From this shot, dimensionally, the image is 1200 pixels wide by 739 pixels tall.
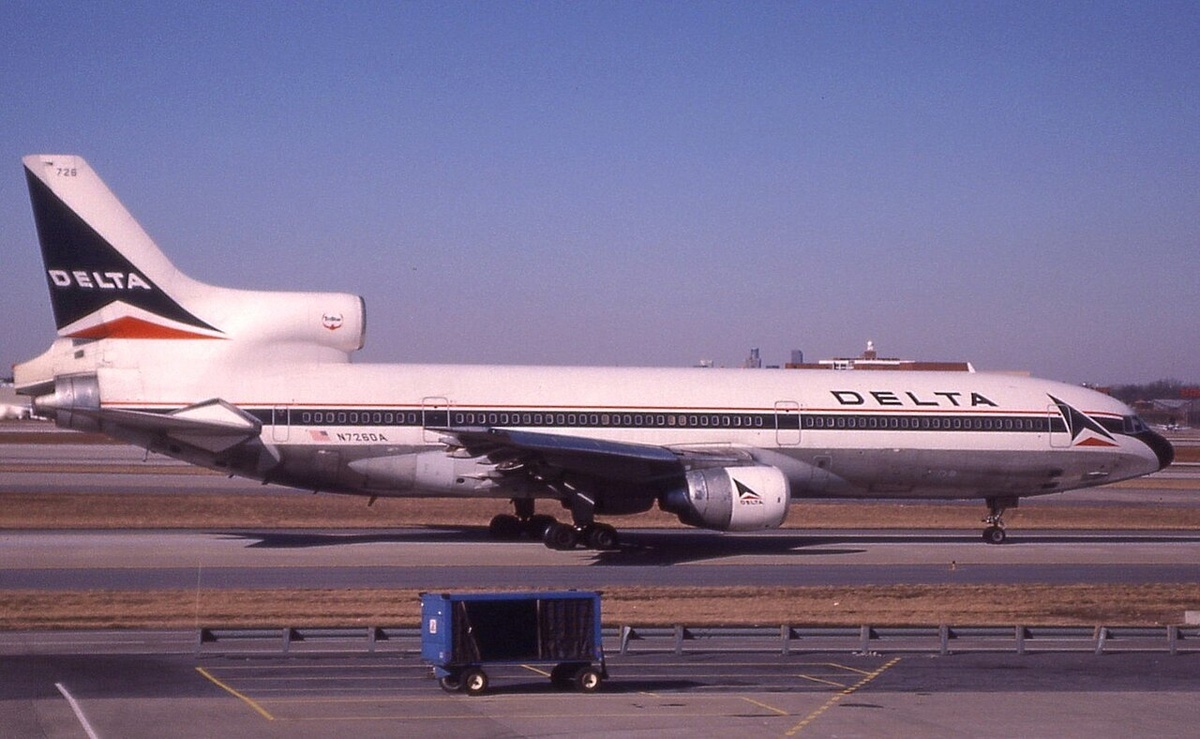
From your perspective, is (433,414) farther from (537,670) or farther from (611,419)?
(537,670)

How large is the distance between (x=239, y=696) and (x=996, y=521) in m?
23.6

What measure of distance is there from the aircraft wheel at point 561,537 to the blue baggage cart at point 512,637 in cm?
1389

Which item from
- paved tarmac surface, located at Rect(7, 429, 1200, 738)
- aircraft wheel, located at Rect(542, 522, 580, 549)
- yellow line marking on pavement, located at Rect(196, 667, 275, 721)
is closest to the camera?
paved tarmac surface, located at Rect(7, 429, 1200, 738)

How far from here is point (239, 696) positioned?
1447cm

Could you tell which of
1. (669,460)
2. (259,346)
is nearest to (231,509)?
(259,346)

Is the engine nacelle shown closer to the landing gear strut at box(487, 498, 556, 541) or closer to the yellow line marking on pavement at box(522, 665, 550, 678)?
the landing gear strut at box(487, 498, 556, 541)

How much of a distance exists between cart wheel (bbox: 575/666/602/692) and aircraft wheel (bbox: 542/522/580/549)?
14248mm

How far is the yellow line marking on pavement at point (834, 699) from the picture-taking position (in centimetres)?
1302

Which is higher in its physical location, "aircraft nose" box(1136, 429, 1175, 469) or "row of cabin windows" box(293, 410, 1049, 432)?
"row of cabin windows" box(293, 410, 1049, 432)

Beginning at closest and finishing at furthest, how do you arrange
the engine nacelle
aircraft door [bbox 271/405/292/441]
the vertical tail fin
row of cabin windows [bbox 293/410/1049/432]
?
the engine nacelle, the vertical tail fin, aircraft door [bbox 271/405/292/441], row of cabin windows [bbox 293/410/1049/432]

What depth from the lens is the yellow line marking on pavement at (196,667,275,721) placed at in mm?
13445

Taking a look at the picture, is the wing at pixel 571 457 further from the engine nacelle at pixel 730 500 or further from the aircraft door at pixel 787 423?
the aircraft door at pixel 787 423

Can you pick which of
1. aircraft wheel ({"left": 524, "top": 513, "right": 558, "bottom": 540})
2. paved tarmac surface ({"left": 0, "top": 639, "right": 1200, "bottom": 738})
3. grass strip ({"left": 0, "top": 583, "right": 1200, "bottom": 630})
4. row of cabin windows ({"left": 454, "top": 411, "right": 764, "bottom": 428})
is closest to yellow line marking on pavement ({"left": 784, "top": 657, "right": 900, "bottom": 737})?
paved tarmac surface ({"left": 0, "top": 639, "right": 1200, "bottom": 738})

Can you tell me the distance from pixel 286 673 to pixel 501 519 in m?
16.6
